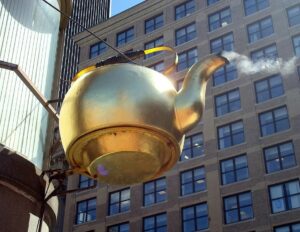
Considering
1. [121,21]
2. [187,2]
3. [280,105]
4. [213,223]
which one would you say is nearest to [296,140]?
[280,105]

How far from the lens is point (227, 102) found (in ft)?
116

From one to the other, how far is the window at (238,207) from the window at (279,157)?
6.95ft

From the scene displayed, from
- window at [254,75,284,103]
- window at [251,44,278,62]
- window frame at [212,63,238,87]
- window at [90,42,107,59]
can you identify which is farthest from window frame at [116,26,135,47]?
window at [254,75,284,103]

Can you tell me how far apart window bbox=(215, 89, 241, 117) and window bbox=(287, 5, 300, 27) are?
19.3ft

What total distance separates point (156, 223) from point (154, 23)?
17.6 metres

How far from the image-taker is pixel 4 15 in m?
2.88

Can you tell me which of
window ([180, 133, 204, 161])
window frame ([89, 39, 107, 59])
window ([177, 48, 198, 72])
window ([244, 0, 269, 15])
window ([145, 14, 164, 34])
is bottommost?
window ([180, 133, 204, 161])

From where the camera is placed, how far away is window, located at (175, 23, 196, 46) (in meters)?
40.3

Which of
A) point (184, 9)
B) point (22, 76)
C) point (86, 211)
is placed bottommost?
point (22, 76)

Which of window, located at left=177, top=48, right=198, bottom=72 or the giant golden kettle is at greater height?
window, located at left=177, top=48, right=198, bottom=72

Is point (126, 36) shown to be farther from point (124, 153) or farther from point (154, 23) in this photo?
point (124, 153)

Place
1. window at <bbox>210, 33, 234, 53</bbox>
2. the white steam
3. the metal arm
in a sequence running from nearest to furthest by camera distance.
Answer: the metal arm, the white steam, window at <bbox>210, 33, 234, 53</bbox>

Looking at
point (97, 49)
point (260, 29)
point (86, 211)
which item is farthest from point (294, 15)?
point (86, 211)

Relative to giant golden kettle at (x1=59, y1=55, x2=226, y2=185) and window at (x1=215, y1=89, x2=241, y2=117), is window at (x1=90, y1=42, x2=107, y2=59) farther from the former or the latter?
giant golden kettle at (x1=59, y1=55, x2=226, y2=185)
